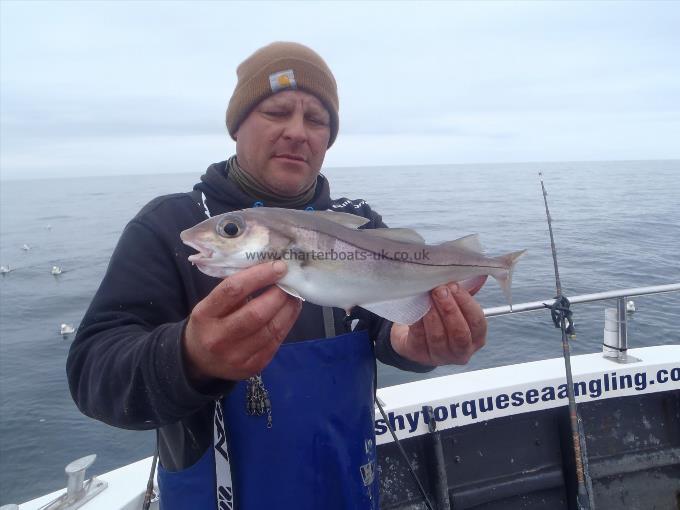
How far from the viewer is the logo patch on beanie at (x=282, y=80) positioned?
116 inches

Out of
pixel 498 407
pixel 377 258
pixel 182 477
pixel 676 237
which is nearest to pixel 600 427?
pixel 498 407

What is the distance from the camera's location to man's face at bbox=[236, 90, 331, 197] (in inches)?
114

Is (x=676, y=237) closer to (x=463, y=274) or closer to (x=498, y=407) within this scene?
(x=498, y=407)

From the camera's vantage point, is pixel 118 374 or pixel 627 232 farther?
pixel 627 232

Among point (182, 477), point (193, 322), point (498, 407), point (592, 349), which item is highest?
point (193, 322)

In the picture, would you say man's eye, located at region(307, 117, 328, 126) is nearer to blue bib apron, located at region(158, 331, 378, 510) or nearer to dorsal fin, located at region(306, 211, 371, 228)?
dorsal fin, located at region(306, 211, 371, 228)

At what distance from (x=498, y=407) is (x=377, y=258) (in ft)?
9.24

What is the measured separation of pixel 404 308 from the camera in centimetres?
270

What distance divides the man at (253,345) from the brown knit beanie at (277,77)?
0.01m

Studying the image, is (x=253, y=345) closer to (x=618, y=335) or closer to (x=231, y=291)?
(x=231, y=291)

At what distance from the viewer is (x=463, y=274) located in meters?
2.96

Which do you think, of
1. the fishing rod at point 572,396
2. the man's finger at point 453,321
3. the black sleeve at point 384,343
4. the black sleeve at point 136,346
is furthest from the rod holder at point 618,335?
the black sleeve at point 136,346

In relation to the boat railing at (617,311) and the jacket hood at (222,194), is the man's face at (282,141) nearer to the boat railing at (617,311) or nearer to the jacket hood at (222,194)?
the jacket hood at (222,194)

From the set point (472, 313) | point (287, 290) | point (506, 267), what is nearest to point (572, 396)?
point (506, 267)
